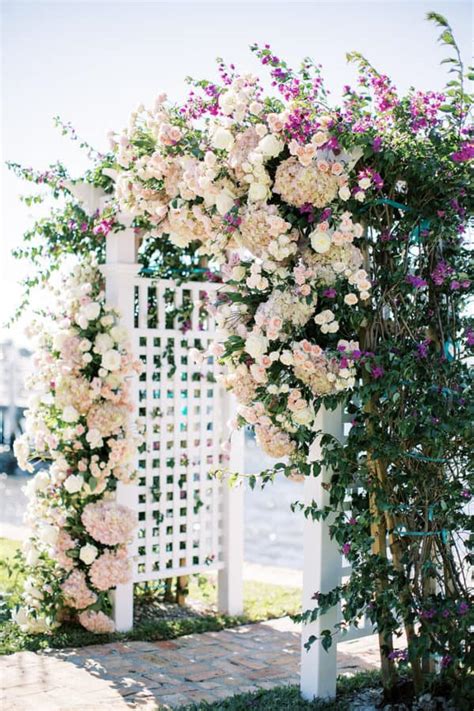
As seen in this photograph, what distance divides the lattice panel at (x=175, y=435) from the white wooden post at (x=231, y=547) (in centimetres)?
5

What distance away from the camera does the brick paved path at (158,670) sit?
3.64 metres

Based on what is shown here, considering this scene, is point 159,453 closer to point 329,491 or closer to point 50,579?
point 50,579

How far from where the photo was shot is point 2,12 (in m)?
4.44

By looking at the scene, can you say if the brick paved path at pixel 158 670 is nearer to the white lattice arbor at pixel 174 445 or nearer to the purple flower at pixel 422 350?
the white lattice arbor at pixel 174 445

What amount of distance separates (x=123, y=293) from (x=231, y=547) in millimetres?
1653

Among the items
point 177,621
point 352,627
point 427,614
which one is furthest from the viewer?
point 177,621

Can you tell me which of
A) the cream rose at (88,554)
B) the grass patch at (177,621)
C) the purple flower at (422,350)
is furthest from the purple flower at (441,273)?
the grass patch at (177,621)

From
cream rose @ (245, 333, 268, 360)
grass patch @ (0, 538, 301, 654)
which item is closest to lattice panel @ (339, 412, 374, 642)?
cream rose @ (245, 333, 268, 360)

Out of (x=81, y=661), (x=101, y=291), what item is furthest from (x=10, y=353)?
(x=81, y=661)

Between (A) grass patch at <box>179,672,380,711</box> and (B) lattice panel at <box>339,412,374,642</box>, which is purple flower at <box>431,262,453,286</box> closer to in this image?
(B) lattice panel at <box>339,412,374,642</box>

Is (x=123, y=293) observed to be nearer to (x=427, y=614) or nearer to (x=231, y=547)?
(x=231, y=547)

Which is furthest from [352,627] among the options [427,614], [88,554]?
[88,554]

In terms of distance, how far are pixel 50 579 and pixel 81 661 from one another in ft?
1.96

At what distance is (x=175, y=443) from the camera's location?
5.04 m
